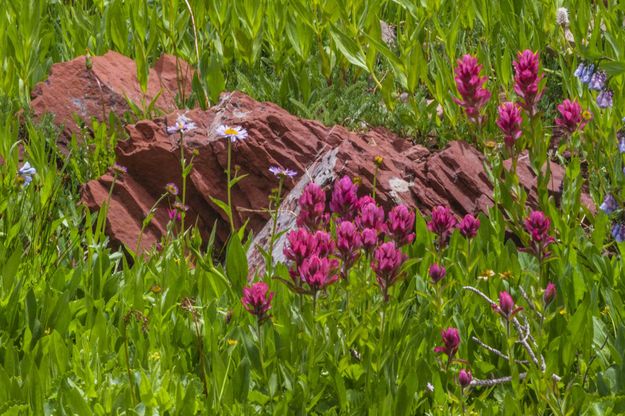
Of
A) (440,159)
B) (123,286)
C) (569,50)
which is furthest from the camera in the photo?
(569,50)

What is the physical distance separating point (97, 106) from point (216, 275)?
73.9 inches

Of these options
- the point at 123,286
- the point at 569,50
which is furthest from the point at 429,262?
the point at 569,50

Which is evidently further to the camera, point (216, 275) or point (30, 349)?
point (216, 275)

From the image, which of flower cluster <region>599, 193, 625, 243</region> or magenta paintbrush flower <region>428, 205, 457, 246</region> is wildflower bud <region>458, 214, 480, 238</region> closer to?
magenta paintbrush flower <region>428, 205, 457, 246</region>

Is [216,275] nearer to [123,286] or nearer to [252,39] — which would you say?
[123,286]

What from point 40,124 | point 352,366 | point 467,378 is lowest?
point 40,124

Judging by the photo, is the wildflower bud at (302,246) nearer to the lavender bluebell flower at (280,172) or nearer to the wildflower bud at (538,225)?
the wildflower bud at (538,225)

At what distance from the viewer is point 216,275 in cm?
329

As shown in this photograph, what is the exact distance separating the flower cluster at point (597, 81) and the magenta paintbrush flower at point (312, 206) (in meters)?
1.51

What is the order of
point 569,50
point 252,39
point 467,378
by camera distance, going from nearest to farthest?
point 467,378, point 569,50, point 252,39

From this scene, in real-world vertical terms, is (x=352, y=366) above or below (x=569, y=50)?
below

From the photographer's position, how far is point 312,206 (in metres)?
2.71

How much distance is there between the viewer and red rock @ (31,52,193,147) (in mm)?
4773

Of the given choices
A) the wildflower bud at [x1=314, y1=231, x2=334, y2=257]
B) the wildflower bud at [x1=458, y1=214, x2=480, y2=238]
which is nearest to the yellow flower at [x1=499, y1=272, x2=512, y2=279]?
the wildflower bud at [x1=458, y1=214, x2=480, y2=238]
